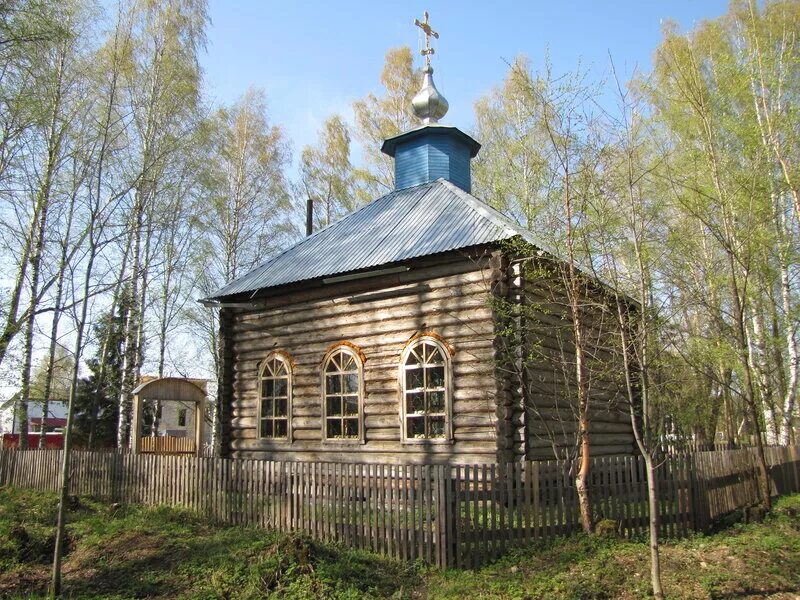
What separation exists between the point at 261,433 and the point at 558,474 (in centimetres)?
784

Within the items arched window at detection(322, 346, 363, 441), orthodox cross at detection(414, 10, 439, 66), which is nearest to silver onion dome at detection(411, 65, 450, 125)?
orthodox cross at detection(414, 10, 439, 66)

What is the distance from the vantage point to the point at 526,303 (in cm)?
1091

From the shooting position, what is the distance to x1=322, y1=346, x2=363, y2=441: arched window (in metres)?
12.4

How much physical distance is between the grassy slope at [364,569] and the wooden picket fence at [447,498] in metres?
0.31

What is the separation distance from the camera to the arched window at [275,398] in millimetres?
13623

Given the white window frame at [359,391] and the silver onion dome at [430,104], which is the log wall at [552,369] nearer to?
the white window frame at [359,391]

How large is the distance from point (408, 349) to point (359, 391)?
1451mm

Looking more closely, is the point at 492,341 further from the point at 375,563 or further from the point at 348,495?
the point at 375,563

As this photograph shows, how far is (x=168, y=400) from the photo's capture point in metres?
18.5

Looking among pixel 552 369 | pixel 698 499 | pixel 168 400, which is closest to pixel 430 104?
pixel 552 369

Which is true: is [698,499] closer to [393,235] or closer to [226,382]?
[393,235]

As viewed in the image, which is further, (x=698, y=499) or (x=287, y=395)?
(x=287, y=395)

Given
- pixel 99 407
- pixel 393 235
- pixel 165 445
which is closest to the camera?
pixel 393 235

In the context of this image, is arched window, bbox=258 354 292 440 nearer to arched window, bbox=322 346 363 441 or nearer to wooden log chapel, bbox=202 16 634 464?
wooden log chapel, bbox=202 16 634 464
